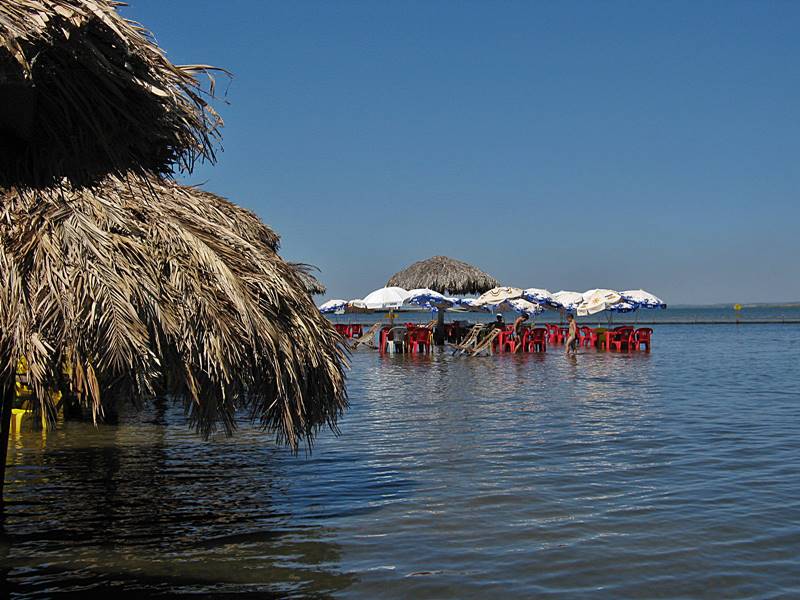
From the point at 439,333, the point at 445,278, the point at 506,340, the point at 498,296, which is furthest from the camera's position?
the point at 445,278

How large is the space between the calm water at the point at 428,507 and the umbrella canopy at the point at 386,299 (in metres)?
17.3

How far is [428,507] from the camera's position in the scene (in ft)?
24.0

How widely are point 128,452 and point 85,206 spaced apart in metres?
4.96

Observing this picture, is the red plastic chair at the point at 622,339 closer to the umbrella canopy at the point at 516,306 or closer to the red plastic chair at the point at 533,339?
the red plastic chair at the point at 533,339

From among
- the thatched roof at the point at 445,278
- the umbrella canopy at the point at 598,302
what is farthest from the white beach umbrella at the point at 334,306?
the umbrella canopy at the point at 598,302

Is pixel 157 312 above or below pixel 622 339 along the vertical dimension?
above

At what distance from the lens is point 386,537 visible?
21.3 feet

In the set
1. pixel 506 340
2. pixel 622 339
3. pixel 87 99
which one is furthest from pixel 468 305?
pixel 87 99

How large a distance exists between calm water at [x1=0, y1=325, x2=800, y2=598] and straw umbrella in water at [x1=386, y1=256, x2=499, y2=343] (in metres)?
21.4

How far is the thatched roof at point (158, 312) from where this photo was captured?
518 centimetres

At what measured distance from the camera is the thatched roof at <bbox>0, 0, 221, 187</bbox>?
9.16 ft

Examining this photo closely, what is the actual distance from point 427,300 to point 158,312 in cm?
2456

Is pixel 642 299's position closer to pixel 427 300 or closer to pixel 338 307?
pixel 427 300

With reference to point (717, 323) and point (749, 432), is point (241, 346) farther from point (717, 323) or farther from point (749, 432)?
point (717, 323)
